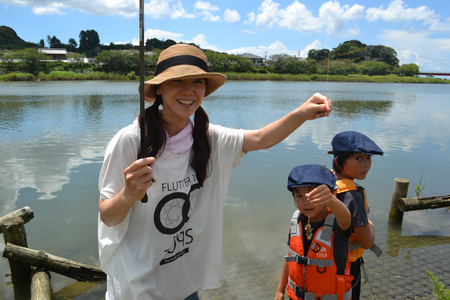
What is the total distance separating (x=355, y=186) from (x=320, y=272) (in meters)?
0.66

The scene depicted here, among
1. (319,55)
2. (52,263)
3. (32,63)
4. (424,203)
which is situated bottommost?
(52,263)

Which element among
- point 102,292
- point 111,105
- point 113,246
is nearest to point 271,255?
point 102,292

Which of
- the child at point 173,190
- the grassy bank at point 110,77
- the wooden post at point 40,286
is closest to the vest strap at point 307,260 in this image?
the child at point 173,190

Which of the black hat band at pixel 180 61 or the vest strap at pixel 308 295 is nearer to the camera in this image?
the black hat band at pixel 180 61

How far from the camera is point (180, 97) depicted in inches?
69.9

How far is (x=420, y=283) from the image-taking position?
14.4 feet

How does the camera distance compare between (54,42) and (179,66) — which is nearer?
(179,66)

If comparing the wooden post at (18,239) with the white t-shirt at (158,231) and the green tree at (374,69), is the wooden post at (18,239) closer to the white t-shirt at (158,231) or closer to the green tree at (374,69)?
the white t-shirt at (158,231)

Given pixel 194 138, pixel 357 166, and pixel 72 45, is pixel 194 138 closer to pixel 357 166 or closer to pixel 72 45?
pixel 357 166

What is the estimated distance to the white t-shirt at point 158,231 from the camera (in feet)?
5.31

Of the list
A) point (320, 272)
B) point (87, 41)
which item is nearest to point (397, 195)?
point (320, 272)

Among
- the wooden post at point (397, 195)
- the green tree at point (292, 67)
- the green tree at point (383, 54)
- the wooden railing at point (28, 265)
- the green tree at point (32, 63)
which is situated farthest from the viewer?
the green tree at point (383, 54)

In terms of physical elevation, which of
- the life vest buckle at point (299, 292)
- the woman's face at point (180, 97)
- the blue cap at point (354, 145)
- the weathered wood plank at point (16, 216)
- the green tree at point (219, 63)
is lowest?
the weathered wood plank at point (16, 216)

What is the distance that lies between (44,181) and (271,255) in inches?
232
